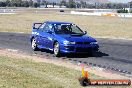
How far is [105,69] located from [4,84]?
14.3 ft

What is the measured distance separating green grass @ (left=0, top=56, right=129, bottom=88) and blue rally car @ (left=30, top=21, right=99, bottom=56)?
8.48 ft

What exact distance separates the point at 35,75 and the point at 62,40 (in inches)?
221

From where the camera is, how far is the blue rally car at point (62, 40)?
57.2ft

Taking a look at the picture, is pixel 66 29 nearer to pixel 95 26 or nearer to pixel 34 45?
pixel 34 45

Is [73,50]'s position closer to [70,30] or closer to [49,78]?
[70,30]

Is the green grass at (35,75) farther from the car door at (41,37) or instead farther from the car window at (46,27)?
the car window at (46,27)

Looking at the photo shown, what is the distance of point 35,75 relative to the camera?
12047 millimetres

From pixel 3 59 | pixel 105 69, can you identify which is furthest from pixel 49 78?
pixel 3 59

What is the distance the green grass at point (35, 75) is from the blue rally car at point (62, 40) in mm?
2586

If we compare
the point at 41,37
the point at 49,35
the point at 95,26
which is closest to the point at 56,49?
the point at 49,35

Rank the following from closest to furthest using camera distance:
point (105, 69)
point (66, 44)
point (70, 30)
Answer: point (105, 69) → point (66, 44) → point (70, 30)

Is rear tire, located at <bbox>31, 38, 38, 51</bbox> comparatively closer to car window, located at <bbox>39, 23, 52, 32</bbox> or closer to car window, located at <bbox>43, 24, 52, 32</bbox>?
car window, located at <bbox>39, 23, 52, 32</bbox>

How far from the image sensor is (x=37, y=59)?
16234 mm

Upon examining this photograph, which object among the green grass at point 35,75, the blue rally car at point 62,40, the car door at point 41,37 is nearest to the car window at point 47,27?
the blue rally car at point 62,40
